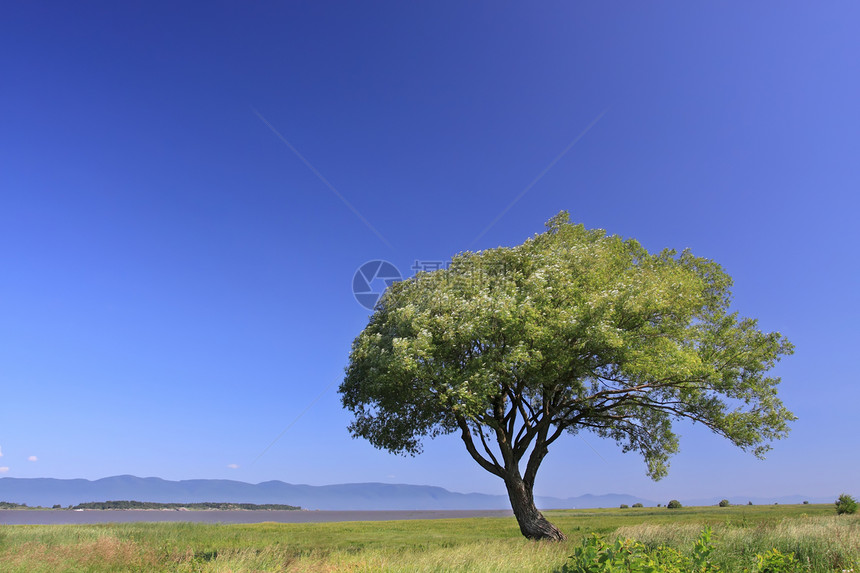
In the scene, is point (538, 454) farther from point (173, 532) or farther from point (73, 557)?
point (173, 532)

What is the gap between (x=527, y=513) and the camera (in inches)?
848

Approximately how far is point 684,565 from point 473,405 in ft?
33.3

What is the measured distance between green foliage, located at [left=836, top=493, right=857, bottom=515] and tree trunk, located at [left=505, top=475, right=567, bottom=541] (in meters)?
31.0

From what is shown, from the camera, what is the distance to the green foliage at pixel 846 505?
36069 mm

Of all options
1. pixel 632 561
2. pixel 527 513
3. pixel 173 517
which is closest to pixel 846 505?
pixel 527 513

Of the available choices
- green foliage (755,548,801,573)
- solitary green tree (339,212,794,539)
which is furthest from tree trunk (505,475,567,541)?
green foliage (755,548,801,573)

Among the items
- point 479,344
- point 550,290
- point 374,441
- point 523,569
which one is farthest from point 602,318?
point 374,441

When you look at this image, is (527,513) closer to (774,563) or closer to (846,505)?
(774,563)

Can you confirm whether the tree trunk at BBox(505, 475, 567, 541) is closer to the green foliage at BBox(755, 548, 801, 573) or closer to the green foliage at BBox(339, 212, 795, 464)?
the green foliage at BBox(339, 212, 795, 464)

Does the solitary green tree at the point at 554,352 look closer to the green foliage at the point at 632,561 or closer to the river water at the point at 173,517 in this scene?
the green foliage at the point at 632,561

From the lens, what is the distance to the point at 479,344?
20203 millimetres

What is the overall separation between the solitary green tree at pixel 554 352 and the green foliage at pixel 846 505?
2405 centimetres

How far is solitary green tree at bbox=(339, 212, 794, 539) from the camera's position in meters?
18.4

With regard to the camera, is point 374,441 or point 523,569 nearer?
point 523,569
